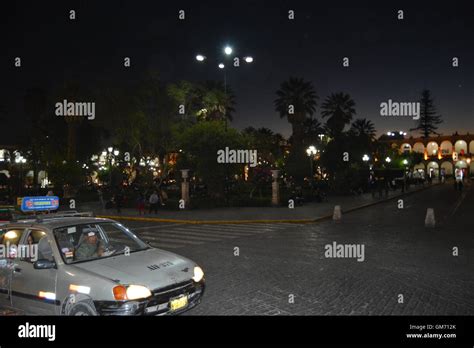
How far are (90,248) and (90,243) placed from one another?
0.39 ft

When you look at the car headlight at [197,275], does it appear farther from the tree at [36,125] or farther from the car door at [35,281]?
the tree at [36,125]

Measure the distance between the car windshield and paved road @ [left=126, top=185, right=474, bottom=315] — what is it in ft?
5.17

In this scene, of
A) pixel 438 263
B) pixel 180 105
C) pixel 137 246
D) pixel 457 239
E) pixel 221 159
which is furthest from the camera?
pixel 180 105

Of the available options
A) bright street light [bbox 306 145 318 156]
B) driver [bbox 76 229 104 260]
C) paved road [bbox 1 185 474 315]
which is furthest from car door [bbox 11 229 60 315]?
bright street light [bbox 306 145 318 156]

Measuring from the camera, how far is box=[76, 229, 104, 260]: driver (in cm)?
638

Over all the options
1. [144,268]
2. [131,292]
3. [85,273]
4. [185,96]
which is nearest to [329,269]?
[144,268]

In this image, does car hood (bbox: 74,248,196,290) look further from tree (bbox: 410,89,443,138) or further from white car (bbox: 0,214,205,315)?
tree (bbox: 410,89,443,138)

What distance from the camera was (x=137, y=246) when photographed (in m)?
7.04

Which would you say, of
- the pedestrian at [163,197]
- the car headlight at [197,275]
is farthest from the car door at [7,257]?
the pedestrian at [163,197]

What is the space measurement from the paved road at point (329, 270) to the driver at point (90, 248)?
1.84 meters

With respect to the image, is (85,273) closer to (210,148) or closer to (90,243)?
(90,243)
